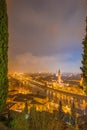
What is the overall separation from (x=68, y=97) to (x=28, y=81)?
585cm

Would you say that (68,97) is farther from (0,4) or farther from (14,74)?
(0,4)

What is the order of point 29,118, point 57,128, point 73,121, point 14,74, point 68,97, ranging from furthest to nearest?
point 14,74
point 68,97
point 73,121
point 29,118
point 57,128

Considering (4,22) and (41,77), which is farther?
(41,77)

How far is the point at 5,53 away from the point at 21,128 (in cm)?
282

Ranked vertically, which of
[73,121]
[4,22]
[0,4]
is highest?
[0,4]

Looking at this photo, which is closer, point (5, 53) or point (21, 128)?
point (21, 128)

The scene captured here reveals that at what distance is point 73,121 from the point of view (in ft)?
24.7

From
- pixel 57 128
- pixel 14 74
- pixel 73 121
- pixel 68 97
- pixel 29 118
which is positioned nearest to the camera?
pixel 57 128

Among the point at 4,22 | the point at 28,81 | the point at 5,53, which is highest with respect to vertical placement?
the point at 4,22

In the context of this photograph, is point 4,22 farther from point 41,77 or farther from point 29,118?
point 41,77

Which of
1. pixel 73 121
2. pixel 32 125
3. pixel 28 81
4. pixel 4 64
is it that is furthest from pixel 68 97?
pixel 28 81

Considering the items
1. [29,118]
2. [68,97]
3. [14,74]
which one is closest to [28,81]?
[14,74]

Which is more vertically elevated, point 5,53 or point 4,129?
point 5,53

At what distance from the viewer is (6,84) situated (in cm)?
820
